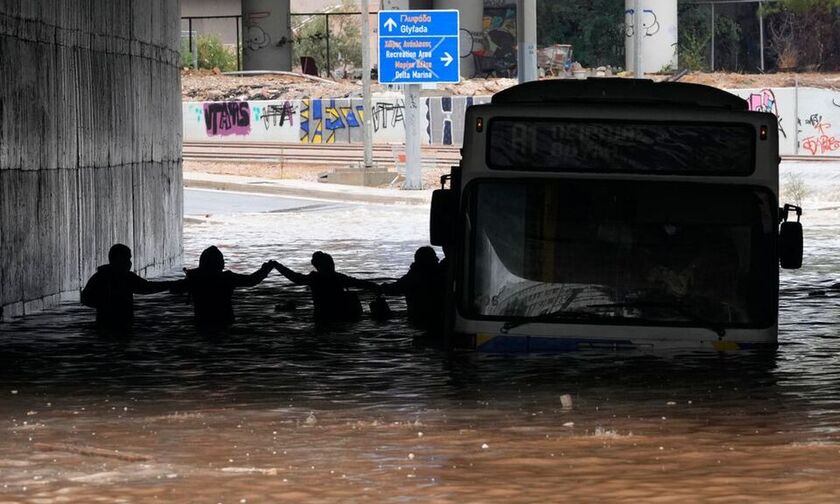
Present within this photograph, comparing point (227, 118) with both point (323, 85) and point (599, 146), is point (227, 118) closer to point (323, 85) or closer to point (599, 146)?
point (323, 85)

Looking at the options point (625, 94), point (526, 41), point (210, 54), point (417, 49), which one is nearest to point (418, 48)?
point (417, 49)

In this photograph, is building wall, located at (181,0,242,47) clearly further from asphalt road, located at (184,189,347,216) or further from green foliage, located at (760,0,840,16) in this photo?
asphalt road, located at (184,189,347,216)

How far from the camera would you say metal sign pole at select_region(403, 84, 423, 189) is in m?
47.2

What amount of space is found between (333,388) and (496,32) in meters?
69.3

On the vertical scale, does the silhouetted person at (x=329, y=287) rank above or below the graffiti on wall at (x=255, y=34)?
below

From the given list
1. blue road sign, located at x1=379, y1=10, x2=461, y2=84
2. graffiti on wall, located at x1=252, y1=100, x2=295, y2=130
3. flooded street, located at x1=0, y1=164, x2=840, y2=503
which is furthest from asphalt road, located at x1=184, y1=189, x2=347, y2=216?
flooded street, located at x1=0, y1=164, x2=840, y2=503

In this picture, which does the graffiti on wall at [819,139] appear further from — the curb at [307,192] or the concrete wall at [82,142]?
the concrete wall at [82,142]

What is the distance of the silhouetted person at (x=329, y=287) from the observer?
1720 centimetres

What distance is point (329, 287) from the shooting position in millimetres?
18062

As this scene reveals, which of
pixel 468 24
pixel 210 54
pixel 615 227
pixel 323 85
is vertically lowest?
pixel 615 227

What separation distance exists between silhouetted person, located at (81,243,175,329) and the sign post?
2910 cm

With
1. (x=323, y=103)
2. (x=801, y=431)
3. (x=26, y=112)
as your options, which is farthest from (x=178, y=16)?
(x=323, y=103)

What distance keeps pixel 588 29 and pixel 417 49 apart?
39101 millimetres

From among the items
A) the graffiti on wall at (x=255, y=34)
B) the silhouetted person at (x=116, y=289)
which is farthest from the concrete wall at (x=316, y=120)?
the silhouetted person at (x=116, y=289)
